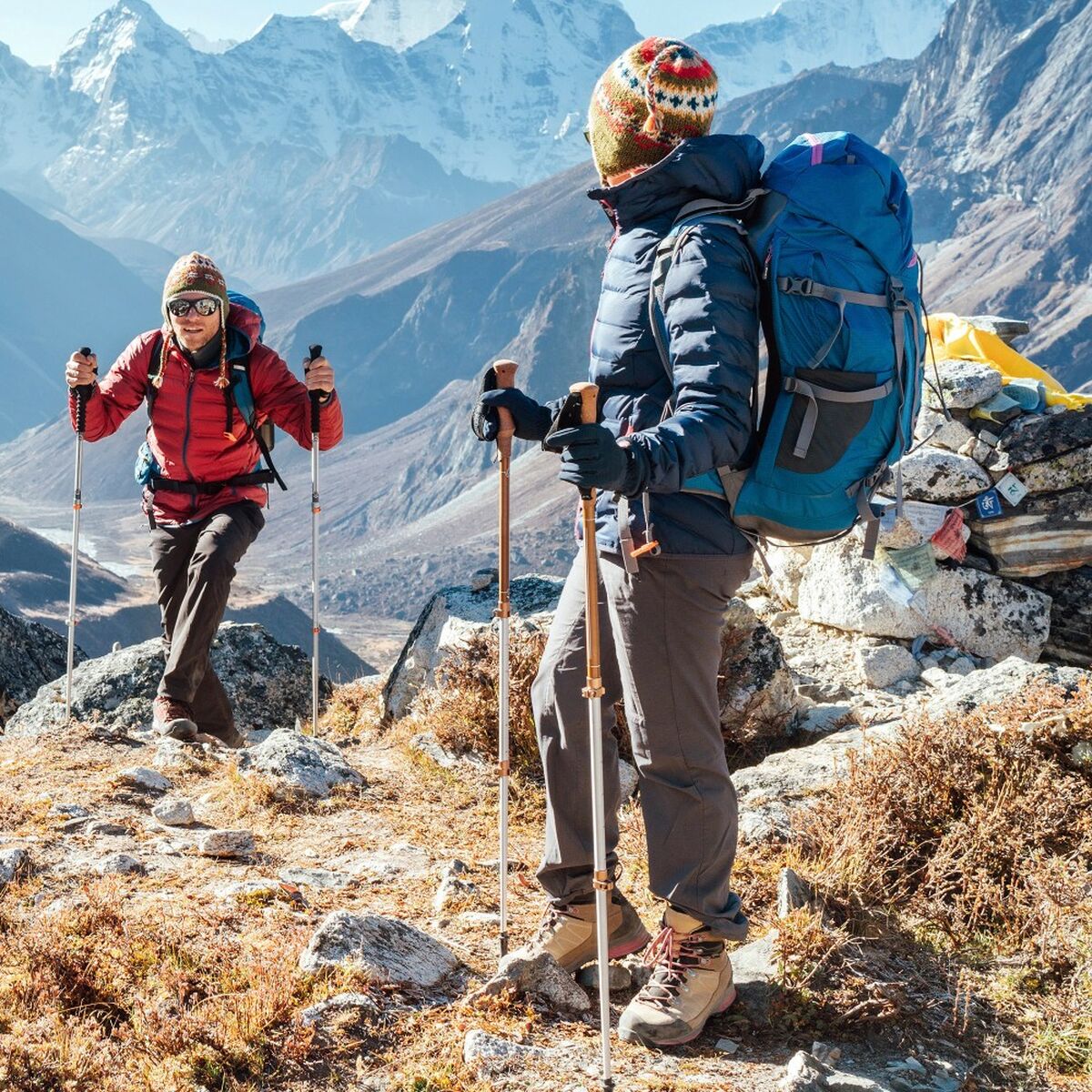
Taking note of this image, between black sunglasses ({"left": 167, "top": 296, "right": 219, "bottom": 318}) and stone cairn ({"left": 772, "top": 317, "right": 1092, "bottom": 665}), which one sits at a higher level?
black sunglasses ({"left": 167, "top": 296, "right": 219, "bottom": 318})

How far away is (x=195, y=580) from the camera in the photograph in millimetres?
6602

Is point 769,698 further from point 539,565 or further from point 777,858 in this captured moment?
point 539,565

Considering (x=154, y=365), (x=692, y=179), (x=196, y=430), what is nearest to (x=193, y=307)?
(x=154, y=365)

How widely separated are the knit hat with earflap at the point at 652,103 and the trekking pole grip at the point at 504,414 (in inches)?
26.1

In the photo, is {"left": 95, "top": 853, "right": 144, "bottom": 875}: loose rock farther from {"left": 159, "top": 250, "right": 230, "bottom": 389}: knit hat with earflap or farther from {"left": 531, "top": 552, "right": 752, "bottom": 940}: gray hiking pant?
{"left": 159, "top": 250, "right": 230, "bottom": 389}: knit hat with earflap

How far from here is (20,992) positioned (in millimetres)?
3139

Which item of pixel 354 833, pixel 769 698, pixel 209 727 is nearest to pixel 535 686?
pixel 354 833

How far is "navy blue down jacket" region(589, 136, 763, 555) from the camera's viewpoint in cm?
295

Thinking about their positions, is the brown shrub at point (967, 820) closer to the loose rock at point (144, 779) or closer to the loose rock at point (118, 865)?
the loose rock at point (118, 865)

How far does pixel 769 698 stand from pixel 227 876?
362cm

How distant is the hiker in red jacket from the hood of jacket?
12.3 feet

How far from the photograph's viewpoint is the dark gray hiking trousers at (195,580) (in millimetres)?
6594

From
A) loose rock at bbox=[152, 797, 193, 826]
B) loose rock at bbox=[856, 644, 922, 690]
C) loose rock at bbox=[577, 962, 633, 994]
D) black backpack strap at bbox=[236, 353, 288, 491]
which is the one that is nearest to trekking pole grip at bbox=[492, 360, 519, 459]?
loose rock at bbox=[577, 962, 633, 994]

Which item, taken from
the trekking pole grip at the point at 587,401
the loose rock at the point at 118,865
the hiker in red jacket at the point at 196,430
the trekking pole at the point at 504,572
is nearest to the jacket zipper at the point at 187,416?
the hiker in red jacket at the point at 196,430
